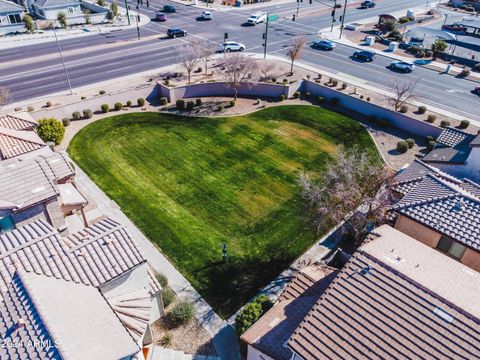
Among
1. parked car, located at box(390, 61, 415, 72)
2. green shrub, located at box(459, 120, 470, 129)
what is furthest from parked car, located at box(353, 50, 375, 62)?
green shrub, located at box(459, 120, 470, 129)

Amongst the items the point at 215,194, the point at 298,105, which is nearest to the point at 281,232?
the point at 215,194

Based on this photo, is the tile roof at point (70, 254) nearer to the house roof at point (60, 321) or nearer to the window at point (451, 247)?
the house roof at point (60, 321)

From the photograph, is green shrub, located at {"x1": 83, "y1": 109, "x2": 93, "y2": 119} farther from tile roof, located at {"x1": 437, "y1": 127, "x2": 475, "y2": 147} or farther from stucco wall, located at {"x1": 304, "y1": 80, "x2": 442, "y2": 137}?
tile roof, located at {"x1": 437, "y1": 127, "x2": 475, "y2": 147}

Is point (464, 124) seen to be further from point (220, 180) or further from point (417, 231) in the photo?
point (220, 180)

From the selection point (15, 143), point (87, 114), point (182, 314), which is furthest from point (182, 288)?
point (87, 114)

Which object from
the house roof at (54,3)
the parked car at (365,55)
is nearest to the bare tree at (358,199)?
the parked car at (365,55)
